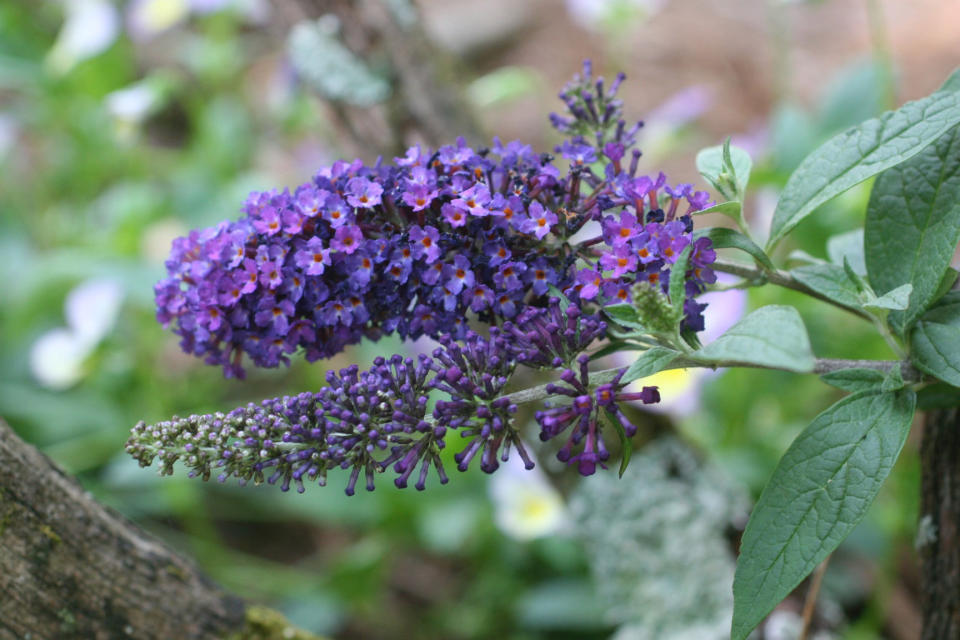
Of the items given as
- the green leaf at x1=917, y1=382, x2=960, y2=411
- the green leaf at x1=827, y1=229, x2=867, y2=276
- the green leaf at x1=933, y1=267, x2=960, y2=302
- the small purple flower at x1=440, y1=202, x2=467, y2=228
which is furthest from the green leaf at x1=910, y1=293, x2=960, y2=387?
the small purple flower at x1=440, y1=202, x2=467, y2=228

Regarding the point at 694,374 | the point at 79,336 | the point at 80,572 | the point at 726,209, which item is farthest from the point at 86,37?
the point at 726,209

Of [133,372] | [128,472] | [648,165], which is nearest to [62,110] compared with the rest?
[133,372]

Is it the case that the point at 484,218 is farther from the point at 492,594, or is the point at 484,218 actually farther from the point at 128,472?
the point at 128,472

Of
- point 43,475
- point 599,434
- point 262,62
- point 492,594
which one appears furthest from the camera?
point 262,62

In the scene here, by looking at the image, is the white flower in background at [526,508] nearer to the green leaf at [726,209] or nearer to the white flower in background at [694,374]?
the white flower in background at [694,374]

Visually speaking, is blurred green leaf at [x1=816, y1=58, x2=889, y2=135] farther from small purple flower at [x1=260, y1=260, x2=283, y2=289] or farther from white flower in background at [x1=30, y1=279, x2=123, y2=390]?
white flower in background at [x1=30, y1=279, x2=123, y2=390]

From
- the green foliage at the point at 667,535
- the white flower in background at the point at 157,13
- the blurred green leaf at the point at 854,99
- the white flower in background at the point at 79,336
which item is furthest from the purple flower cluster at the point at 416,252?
the white flower in background at the point at 157,13

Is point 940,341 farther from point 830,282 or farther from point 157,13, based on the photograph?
point 157,13
